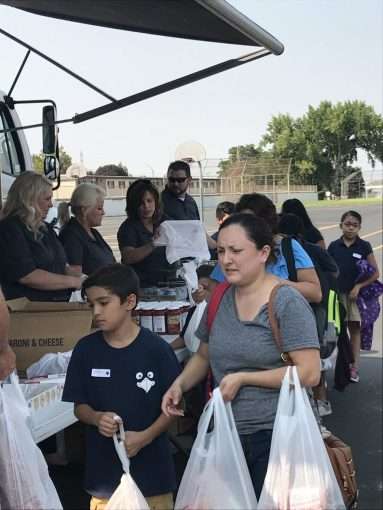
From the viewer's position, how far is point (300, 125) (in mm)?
33594

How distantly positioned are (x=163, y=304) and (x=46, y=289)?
2.11 feet

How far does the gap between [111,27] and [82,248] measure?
6.71 ft

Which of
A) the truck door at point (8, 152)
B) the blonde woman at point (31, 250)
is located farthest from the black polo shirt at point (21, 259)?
the truck door at point (8, 152)

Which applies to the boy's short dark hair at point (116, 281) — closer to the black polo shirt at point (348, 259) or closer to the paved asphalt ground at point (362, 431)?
the paved asphalt ground at point (362, 431)

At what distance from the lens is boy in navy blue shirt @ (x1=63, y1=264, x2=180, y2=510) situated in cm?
219

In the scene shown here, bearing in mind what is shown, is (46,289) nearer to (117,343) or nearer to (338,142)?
(117,343)

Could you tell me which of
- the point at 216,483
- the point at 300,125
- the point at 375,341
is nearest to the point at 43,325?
the point at 216,483

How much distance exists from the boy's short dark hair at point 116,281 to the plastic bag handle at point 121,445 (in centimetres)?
43

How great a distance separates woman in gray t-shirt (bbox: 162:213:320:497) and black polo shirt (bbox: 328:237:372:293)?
458 cm

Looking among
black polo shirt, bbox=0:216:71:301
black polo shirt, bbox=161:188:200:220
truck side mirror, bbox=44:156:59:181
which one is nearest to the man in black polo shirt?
black polo shirt, bbox=161:188:200:220

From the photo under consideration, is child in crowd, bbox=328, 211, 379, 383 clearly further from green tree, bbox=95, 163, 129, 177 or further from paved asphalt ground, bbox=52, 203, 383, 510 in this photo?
green tree, bbox=95, 163, 129, 177

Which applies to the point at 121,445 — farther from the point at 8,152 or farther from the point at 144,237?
the point at 8,152

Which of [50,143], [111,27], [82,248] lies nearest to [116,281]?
[82,248]

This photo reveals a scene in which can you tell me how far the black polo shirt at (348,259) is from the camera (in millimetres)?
6559
